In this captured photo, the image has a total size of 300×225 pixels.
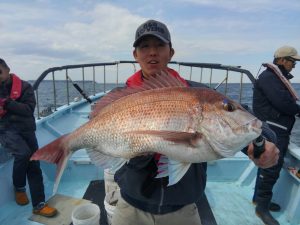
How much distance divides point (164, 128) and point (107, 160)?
1.65 ft

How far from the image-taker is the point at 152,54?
2.20 metres

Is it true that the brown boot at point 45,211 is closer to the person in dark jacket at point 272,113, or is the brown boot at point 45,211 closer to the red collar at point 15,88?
the red collar at point 15,88

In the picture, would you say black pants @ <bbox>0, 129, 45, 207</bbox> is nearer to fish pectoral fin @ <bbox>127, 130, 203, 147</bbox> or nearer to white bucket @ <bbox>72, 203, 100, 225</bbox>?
white bucket @ <bbox>72, 203, 100, 225</bbox>

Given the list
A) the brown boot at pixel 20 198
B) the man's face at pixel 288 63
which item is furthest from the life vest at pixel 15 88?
the man's face at pixel 288 63

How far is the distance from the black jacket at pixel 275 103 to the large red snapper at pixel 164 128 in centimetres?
256

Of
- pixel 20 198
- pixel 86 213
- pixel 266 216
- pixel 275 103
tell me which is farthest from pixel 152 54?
pixel 20 198

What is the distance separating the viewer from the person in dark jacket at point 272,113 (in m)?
3.99

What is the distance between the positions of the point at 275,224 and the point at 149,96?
2.95 meters

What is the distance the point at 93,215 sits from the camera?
10.9 feet

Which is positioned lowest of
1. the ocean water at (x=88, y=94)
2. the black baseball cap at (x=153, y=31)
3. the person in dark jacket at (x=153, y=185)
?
the ocean water at (x=88, y=94)

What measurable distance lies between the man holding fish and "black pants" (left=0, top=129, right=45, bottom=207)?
7.16 ft

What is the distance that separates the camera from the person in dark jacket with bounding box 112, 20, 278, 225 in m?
2.10

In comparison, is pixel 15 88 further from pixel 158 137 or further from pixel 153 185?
pixel 158 137

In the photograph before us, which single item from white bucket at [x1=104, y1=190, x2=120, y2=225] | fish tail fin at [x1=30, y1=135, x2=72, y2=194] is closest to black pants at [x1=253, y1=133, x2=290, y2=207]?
white bucket at [x1=104, y1=190, x2=120, y2=225]
